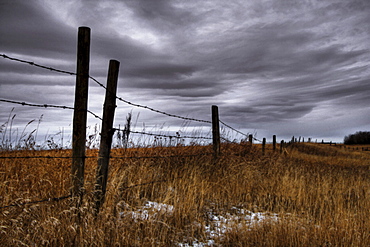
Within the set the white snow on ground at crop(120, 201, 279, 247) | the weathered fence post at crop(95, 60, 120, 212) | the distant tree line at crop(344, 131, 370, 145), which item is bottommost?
the white snow on ground at crop(120, 201, 279, 247)

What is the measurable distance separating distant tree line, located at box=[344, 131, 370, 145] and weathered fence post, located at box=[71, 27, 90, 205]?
8111 centimetres

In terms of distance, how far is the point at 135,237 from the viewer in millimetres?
3184

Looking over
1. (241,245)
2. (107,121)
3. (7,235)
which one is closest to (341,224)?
(241,245)

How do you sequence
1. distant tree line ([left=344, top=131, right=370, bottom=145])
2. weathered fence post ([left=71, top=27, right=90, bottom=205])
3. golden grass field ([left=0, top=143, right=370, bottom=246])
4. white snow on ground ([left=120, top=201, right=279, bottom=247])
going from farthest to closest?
distant tree line ([left=344, top=131, right=370, bottom=145]), white snow on ground ([left=120, top=201, right=279, bottom=247]), weathered fence post ([left=71, top=27, right=90, bottom=205]), golden grass field ([left=0, top=143, right=370, bottom=246])

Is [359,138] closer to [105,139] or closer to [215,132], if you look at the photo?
[215,132]

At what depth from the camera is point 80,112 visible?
3455mm

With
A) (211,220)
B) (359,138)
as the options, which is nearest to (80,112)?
(211,220)

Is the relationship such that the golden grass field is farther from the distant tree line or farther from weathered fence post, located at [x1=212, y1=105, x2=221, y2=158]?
the distant tree line

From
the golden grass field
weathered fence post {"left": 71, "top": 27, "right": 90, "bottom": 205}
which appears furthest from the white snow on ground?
weathered fence post {"left": 71, "top": 27, "right": 90, "bottom": 205}

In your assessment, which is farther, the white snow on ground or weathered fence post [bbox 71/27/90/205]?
the white snow on ground

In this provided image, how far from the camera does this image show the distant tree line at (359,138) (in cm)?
7088

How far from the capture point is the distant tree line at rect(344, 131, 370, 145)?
233 feet

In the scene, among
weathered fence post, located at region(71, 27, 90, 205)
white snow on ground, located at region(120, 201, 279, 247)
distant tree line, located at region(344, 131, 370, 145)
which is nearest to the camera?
weathered fence post, located at region(71, 27, 90, 205)

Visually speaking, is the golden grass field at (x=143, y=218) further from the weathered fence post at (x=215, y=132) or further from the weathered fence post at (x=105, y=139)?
the weathered fence post at (x=215, y=132)
